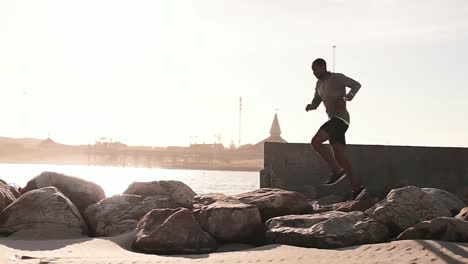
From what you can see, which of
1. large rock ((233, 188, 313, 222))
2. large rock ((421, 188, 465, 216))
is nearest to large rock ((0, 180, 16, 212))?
large rock ((233, 188, 313, 222))

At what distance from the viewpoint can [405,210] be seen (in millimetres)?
6117

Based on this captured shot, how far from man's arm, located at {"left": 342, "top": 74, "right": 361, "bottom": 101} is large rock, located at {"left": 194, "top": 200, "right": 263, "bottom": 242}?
1.58 meters

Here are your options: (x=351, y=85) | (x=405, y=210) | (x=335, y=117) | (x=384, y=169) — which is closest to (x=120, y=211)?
Result: (x=335, y=117)

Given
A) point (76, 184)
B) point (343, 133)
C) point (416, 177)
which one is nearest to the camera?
point (343, 133)

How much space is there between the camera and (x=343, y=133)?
682 cm

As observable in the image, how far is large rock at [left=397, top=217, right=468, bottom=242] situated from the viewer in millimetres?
5406

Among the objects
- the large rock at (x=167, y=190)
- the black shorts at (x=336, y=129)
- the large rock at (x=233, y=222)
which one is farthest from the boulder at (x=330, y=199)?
the large rock at (x=233, y=222)

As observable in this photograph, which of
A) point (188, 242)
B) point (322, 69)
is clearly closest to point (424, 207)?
point (322, 69)

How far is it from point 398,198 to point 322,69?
1701mm

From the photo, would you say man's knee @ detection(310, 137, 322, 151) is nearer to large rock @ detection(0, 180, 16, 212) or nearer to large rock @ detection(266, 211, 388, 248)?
large rock @ detection(266, 211, 388, 248)

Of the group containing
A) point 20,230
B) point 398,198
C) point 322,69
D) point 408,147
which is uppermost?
point 322,69

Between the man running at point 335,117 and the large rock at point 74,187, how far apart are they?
3163 millimetres

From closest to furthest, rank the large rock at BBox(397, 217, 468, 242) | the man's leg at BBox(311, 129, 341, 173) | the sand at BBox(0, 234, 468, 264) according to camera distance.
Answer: the sand at BBox(0, 234, 468, 264), the large rock at BBox(397, 217, 468, 242), the man's leg at BBox(311, 129, 341, 173)

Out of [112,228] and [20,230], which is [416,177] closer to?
[112,228]
